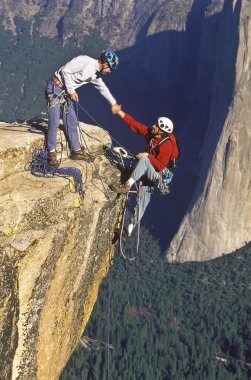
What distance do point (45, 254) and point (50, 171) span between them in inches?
80.9

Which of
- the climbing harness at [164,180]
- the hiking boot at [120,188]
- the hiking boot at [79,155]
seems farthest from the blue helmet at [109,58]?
the climbing harness at [164,180]

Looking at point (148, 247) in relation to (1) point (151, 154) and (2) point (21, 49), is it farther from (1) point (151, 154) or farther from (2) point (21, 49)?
(2) point (21, 49)

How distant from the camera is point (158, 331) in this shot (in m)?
39.2

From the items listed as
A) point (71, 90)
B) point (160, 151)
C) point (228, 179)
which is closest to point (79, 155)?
point (71, 90)

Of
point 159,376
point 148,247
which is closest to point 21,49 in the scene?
point 148,247

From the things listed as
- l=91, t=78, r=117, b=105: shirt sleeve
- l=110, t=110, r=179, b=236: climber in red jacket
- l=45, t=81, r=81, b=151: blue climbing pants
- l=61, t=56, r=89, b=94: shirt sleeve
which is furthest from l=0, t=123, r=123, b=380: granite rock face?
l=91, t=78, r=117, b=105: shirt sleeve

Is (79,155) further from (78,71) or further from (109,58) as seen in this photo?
(109,58)

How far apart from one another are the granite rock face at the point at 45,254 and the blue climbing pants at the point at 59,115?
0.37m

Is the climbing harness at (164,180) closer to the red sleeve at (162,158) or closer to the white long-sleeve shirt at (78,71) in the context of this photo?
the red sleeve at (162,158)

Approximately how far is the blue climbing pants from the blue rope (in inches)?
15.3

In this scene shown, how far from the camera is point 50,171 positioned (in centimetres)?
938

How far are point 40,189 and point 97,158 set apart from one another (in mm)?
2331

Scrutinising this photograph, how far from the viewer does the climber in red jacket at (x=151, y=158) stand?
1024cm

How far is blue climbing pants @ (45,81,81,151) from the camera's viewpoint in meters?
9.84
